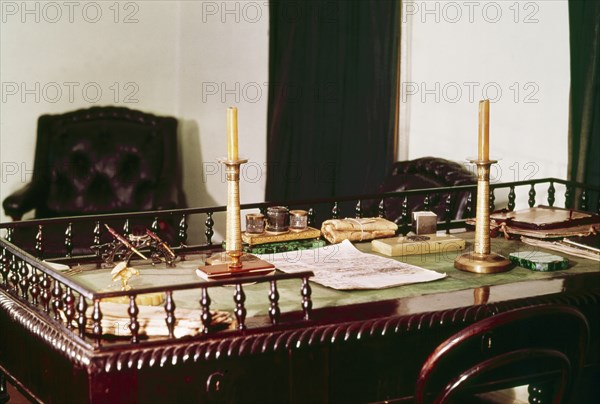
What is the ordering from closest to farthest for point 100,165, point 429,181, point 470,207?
1. point 470,207
2. point 429,181
3. point 100,165

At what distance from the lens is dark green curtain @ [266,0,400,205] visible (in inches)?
188

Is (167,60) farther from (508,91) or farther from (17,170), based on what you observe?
(508,91)

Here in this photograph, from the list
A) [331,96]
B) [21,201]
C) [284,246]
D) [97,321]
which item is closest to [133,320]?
[97,321]

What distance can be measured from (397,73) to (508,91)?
0.79 m

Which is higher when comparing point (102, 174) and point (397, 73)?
point (397, 73)

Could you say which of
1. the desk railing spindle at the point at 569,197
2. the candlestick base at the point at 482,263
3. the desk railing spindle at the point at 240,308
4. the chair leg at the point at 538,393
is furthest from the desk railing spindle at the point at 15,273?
the desk railing spindle at the point at 569,197

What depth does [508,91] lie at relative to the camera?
412cm

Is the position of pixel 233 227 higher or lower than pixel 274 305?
higher

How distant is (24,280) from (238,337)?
0.61m

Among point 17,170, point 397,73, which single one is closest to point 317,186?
point 397,73

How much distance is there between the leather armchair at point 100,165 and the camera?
5.24 m

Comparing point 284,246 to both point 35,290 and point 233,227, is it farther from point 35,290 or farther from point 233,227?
point 35,290

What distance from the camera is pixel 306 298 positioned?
195 centimetres

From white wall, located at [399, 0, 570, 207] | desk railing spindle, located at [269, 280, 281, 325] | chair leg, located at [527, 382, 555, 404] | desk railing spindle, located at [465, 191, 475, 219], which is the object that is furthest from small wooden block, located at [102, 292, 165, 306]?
white wall, located at [399, 0, 570, 207]
